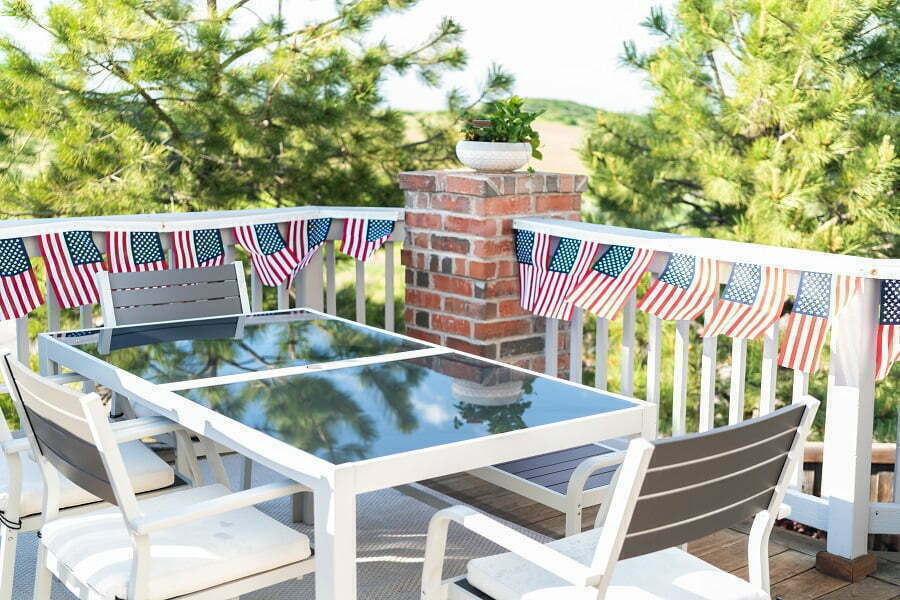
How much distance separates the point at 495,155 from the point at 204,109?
4368 mm

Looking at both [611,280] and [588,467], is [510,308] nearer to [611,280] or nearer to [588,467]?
[611,280]

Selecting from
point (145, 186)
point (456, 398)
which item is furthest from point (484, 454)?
point (145, 186)

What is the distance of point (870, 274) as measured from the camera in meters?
2.96

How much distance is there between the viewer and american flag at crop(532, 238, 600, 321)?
153 inches

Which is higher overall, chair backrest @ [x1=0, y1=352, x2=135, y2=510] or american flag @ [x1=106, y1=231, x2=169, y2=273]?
american flag @ [x1=106, y1=231, x2=169, y2=273]

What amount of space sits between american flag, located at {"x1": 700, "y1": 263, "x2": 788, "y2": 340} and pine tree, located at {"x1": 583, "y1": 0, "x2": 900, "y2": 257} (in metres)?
4.59

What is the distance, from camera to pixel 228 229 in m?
4.36

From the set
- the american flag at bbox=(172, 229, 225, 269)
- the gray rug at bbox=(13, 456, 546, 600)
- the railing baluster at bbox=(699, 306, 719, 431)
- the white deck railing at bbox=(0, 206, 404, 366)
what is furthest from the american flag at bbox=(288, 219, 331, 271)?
the railing baluster at bbox=(699, 306, 719, 431)

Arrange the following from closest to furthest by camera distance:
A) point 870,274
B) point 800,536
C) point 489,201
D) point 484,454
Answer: point 484,454 → point 870,274 → point 800,536 → point 489,201

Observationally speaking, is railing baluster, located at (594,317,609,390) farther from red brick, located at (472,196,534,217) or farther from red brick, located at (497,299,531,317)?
red brick, located at (472,196,534,217)

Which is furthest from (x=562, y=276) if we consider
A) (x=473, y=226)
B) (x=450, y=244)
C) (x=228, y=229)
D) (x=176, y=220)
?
(x=176, y=220)

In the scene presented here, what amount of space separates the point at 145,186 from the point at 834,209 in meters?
5.06

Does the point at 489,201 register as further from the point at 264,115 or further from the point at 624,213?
the point at 624,213

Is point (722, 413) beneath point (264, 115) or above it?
beneath
